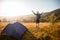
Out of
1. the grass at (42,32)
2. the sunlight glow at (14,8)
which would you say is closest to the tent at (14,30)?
the grass at (42,32)

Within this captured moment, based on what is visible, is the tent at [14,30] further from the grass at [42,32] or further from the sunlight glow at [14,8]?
the sunlight glow at [14,8]

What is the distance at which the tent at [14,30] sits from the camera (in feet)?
8.60

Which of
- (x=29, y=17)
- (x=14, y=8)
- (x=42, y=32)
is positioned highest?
(x=14, y=8)

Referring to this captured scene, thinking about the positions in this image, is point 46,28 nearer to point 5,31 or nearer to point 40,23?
point 40,23

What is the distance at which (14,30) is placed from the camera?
104 inches

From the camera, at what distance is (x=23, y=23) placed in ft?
8.72

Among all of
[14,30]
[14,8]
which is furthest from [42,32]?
[14,8]

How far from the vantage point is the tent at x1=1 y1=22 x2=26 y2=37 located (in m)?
2.62

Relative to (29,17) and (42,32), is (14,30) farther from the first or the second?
(42,32)

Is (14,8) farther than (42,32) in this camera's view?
Yes

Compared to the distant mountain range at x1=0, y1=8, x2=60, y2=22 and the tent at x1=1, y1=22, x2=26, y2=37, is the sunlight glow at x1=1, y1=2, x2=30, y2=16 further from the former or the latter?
the tent at x1=1, y1=22, x2=26, y2=37

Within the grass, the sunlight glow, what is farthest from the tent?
the sunlight glow

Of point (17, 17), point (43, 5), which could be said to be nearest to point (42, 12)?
point (43, 5)

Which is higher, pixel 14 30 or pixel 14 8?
pixel 14 8
